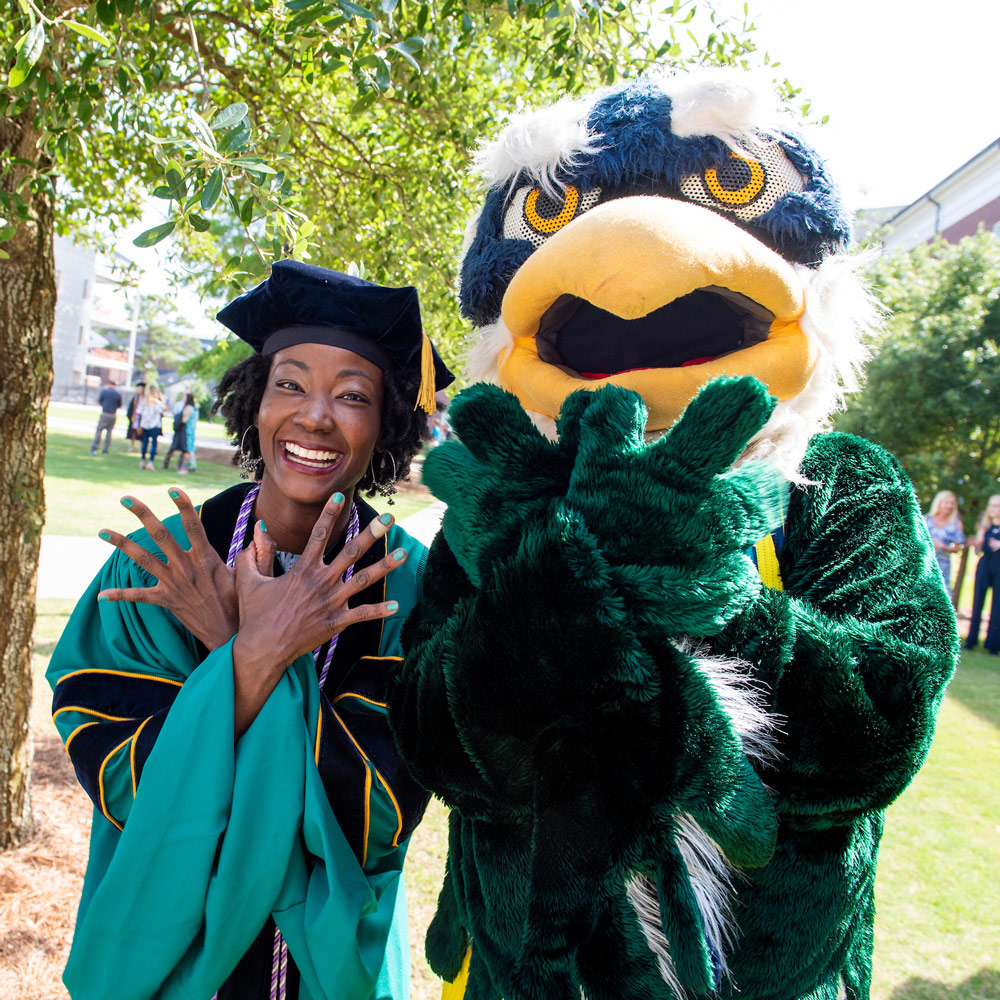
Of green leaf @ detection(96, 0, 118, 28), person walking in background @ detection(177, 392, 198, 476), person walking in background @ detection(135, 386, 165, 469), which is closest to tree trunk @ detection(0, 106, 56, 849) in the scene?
green leaf @ detection(96, 0, 118, 28)

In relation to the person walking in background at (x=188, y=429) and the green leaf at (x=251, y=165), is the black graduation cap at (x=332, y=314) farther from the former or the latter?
the person walking in background at (x=188, y=429)

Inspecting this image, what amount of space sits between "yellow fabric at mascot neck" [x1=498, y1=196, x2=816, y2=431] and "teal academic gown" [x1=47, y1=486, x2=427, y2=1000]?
760 mm

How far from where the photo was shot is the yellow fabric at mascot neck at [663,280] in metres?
1.26

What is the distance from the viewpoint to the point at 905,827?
4.62m

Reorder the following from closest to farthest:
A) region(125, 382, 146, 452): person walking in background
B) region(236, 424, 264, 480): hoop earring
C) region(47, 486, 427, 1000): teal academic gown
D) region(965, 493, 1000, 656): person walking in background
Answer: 1. region(47, 486, 427, 1000): teal academic gown
2. region(236, 424, 264, 480): hoop earring
3. region(965, 493, 1000, 656): person walking in background
4. region(125, 382, 146, 452): person walking in background

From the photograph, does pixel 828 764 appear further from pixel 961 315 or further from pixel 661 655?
pixel 961 315

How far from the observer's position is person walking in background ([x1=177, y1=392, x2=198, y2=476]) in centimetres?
1479

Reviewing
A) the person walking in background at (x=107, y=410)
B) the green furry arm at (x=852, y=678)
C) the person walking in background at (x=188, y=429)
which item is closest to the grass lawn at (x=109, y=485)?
the person walking in background at (x=188, y=429)

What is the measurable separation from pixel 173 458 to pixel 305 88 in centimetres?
1480

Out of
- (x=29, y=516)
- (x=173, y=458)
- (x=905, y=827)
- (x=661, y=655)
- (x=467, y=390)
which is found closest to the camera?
(x=661, y=655)

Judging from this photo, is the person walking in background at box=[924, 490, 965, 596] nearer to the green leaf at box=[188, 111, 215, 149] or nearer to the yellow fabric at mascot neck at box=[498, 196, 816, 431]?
the yellow fabric at mascot neck at box=[498, 196, 816, 431]

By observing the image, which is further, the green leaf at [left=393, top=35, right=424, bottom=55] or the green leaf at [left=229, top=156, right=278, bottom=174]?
the green leaf at [left=393, top=35, right=424, bottom=55]

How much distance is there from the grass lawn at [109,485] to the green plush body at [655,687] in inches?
240

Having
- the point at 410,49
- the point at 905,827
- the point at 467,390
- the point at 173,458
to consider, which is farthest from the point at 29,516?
the point at 173,458
